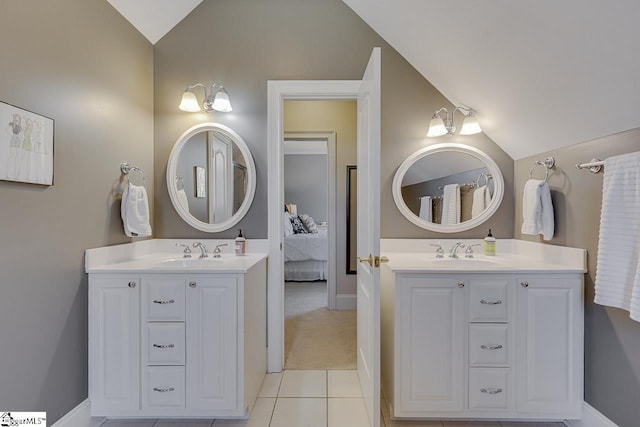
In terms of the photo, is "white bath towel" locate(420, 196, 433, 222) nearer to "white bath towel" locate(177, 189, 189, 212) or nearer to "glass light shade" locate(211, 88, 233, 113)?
"glass light shade" locate(211, 88, 233, 113)

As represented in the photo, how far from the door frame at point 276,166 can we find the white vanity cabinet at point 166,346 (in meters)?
0.69

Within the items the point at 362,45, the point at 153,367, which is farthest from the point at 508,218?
the point at 153,367

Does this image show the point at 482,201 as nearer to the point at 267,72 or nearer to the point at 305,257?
the point at 267,72

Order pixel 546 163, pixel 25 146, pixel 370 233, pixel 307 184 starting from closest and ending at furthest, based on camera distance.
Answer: pixel 25 146 → pixel 370 233 → pixel 546 163 → pixel 307 184

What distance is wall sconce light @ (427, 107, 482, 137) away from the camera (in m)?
2.36

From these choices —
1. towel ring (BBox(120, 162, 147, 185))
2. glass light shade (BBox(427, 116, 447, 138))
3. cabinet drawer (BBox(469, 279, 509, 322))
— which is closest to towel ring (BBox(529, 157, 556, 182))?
glass light shade (BBox(427, 116, 447, 138))

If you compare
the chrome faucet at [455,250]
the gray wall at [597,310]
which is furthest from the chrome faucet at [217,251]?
the gray wall at [597,310]

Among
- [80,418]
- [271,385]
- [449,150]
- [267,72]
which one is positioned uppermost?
[267,72]

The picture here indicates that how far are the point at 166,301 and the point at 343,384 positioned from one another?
129 cm

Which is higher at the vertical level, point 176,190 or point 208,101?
point 208,101

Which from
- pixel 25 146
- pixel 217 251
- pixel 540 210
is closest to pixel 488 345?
pixel 540 210

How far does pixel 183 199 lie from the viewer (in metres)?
2.54

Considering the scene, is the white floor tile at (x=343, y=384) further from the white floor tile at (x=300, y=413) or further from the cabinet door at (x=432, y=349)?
the cabinet door at (x=432, y=349)

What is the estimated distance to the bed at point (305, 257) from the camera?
522cm
